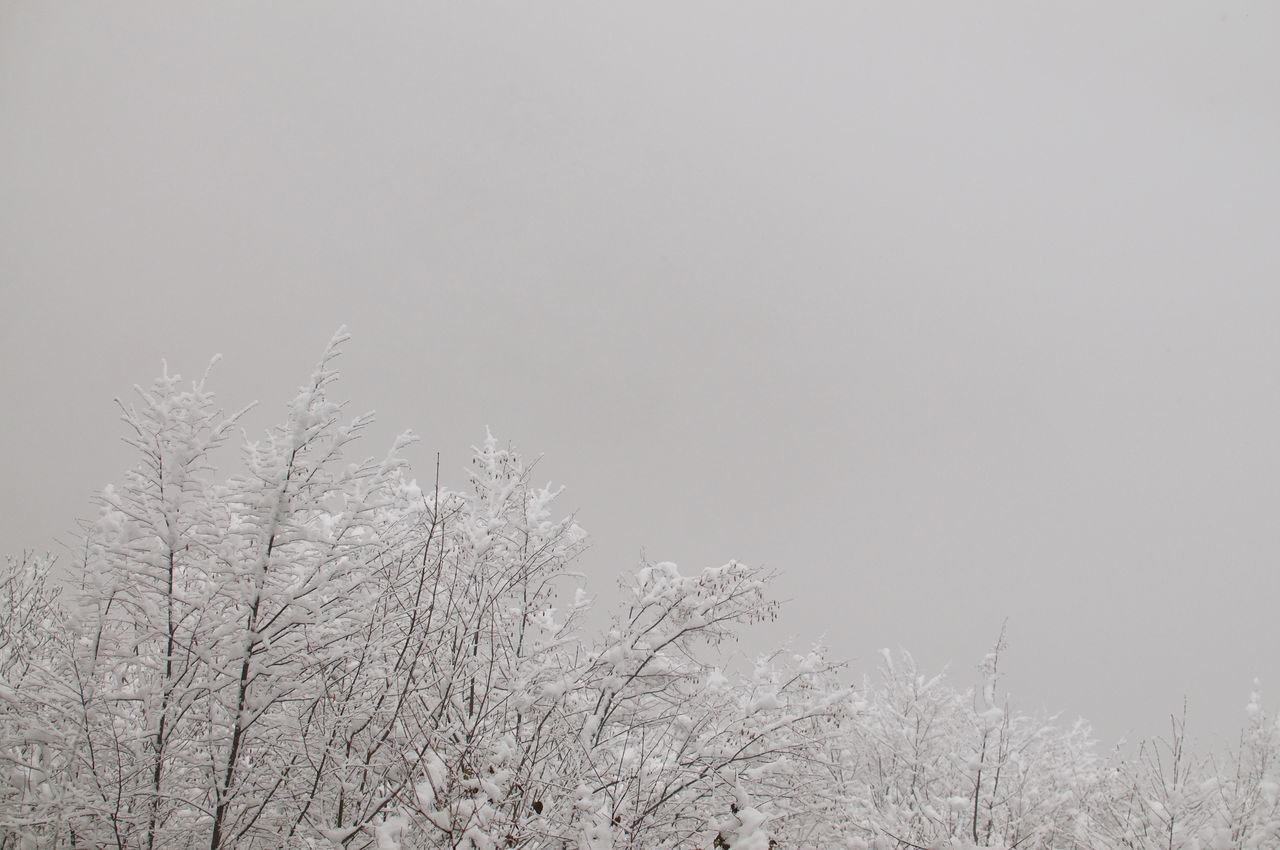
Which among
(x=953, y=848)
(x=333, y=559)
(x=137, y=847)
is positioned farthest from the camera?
(x=953, y=848)

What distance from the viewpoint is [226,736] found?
539 cm

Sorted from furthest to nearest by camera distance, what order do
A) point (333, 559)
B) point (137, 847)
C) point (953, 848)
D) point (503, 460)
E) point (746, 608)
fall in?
1. point (503, 460)
2. point (953, 848)
3. point (746, 608)
4. point (333, 559)
5. point (137, 847)

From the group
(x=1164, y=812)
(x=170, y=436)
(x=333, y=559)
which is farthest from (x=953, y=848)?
(x=170, y=436)

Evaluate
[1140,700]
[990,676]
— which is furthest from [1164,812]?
[1140,700]

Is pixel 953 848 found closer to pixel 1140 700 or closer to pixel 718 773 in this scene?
pixel 718 773

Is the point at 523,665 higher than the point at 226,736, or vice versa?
the point at 523,665

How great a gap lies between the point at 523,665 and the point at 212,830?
2877 millimetres

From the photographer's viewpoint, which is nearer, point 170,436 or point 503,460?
point 170,436

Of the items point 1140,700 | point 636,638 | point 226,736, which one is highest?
point 1140,700

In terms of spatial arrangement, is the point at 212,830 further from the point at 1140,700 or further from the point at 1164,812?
the point at 1140,700

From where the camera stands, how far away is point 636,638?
252 inches

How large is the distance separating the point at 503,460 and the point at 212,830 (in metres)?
4.98

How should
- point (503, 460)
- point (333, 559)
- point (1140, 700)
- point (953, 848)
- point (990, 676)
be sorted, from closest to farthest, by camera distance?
point (333, 559) → point (953, 848) → point (503, 460) → point (990, 676) → point (1140, 700)

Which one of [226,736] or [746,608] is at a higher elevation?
[746,608]
